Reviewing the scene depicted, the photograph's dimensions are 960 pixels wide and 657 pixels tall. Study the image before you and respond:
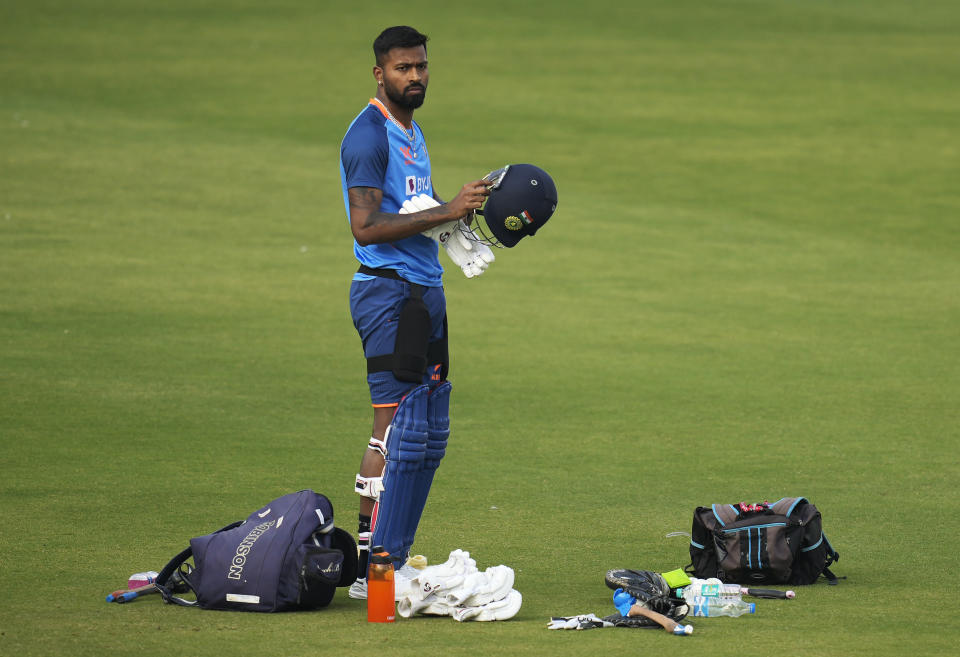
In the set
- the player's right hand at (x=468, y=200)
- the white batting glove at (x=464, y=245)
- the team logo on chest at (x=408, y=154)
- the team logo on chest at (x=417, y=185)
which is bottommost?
the white batting glove at (x=464, y=245)

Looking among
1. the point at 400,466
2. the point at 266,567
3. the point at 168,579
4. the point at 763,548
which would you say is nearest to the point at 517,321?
the point at 763,548

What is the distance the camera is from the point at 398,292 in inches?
252

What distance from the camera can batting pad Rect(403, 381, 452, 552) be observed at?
6375 mm

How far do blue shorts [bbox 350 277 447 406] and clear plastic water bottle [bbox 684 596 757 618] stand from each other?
1589 millimetres

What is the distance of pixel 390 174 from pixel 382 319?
673 mm

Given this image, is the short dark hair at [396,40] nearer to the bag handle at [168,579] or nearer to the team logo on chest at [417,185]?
the team logo on chest at [417,185]

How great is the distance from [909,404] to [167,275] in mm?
8555

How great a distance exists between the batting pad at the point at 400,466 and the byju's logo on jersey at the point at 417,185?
93cm

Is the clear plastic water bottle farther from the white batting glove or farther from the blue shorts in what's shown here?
the white batting glove

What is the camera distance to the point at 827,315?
14656 millimetres

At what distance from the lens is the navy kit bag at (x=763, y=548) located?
22.0 feet

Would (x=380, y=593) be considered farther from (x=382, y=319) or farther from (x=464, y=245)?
(x=464, y=245)

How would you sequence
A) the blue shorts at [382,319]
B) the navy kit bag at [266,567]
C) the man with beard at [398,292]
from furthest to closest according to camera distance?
the blue shorts at [382,319] < the man with beard at [398,292] < the navy kit bag at [266,567]

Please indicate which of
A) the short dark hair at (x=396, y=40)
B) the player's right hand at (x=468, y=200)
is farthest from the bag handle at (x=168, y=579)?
the short dark hair at (x=396, y=40)
